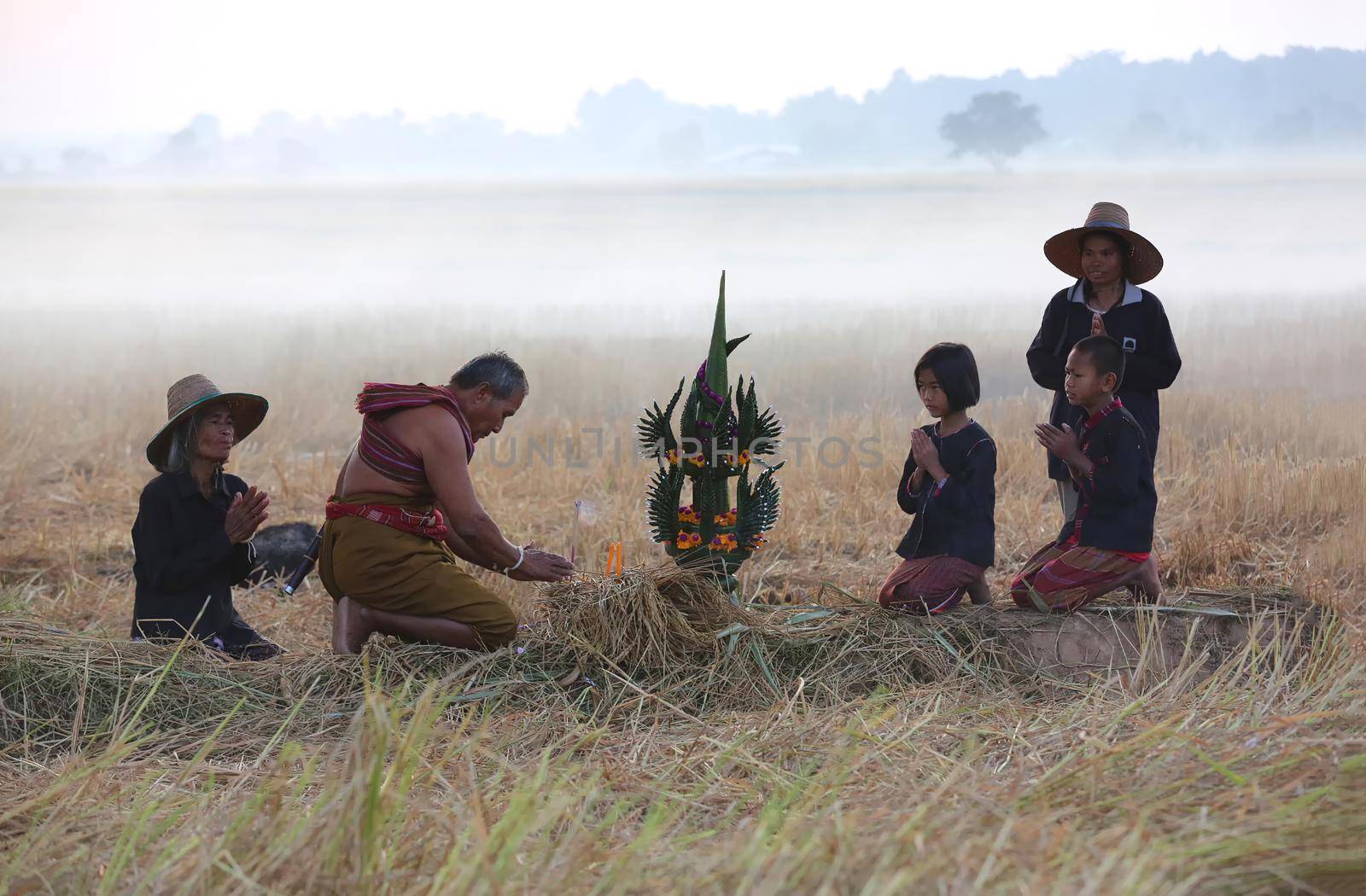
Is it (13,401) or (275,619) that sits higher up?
(13,401)

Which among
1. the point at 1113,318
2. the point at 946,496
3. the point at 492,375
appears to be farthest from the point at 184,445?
the point at 1113,318

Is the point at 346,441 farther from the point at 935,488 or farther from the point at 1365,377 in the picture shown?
the point at 1365,377

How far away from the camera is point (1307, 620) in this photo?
4801 millimetres

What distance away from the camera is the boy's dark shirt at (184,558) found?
184 inches

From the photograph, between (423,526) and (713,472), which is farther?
(713,472)

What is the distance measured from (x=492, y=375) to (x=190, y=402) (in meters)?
1.17

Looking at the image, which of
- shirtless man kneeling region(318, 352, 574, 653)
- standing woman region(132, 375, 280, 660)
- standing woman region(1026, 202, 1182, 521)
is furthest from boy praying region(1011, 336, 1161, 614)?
standing woman region(132, 375, 280, 660)

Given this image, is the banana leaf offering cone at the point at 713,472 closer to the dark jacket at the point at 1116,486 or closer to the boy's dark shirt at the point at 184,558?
the dark jacket at the point at 1116,486

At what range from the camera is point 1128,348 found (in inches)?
189

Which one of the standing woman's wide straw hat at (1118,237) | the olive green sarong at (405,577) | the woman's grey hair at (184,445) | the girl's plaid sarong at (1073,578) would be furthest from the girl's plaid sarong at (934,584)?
the woman's grey hair at (184,445)

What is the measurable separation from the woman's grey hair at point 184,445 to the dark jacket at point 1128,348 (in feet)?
10.4

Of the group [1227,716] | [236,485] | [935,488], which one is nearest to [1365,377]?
[935,488]

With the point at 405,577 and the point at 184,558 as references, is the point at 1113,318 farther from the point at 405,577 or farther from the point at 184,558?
the point at 184,558

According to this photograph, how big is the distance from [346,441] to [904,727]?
8.43m
